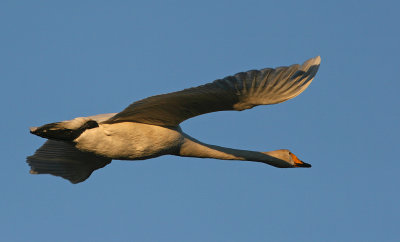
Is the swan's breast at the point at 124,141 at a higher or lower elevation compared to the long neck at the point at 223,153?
lower

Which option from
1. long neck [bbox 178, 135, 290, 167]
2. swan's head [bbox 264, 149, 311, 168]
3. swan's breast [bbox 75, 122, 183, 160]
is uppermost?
swan's head [bbox 264, 149, 311, 168]

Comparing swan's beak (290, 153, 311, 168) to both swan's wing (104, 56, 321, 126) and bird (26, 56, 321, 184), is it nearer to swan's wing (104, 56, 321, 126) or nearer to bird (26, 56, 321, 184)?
bird (26, 56, 321, 184)

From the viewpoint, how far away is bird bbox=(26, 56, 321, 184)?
11.4 meters

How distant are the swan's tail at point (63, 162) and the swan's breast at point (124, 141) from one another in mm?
1905

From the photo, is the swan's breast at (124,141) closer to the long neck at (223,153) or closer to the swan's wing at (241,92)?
the swan's wing at (241,92)

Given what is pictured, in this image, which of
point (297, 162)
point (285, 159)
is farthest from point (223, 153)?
point (297, 162)

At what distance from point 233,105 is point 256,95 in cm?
44

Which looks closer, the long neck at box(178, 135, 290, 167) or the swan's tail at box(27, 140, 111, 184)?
the long neck at box(178, 135, 290, 167)

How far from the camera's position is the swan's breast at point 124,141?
1253 centimetres

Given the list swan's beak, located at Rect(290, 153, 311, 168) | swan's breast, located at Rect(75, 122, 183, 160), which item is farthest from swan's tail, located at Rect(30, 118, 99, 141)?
swan's beak, located at Rect(290, 153, 311, 168)

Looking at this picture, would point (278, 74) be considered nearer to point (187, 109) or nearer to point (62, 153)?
point (187, 109)

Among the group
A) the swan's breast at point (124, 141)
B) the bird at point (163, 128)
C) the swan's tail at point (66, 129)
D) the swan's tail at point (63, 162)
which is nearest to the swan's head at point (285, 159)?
the bird at point (163, 128)

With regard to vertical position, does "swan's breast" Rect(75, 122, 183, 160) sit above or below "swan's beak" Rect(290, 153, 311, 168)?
below

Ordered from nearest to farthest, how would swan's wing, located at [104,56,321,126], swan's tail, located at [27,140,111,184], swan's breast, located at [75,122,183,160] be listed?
1. swan's wing, located at [104,56,321,126]
2. swan's breast, located at [75,122,183,160]
3. swan's tail, located at [27,140,111,184]
